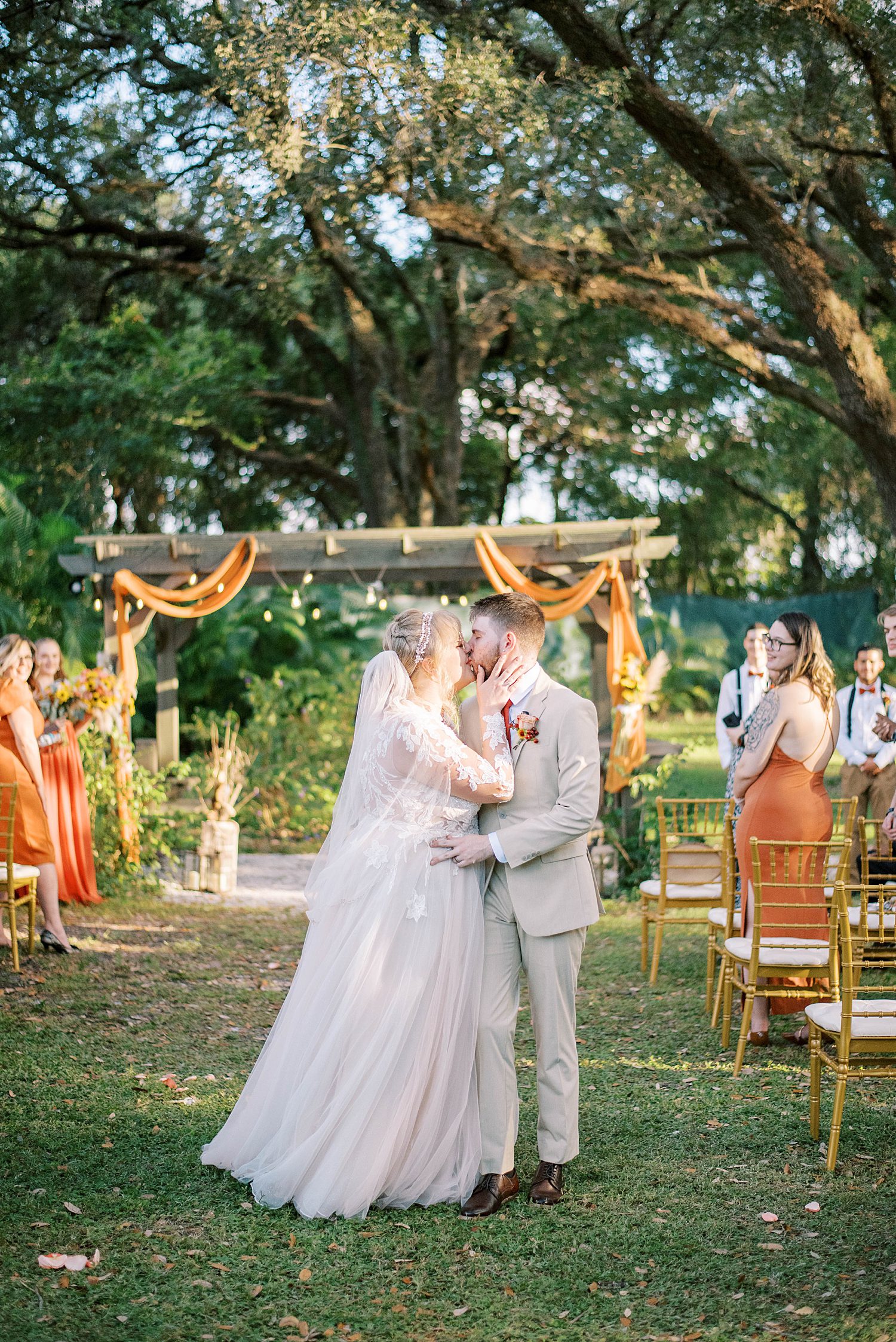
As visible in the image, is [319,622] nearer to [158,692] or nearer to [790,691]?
[158,692]

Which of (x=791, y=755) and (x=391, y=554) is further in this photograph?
(x=391, y=554)

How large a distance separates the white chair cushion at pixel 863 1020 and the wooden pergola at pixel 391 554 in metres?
6.48

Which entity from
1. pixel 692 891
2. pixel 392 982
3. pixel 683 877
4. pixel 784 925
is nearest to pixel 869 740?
pixel 683 877

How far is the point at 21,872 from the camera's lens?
732 cm

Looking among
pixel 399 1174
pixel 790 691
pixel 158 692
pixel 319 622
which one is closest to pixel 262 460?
pixel 319 622

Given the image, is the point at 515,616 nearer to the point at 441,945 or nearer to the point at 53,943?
the point at 441,945

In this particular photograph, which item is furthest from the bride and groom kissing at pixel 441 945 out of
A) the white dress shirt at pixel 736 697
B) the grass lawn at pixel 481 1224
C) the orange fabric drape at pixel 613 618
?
the orange fabric drape at pixel 613 618

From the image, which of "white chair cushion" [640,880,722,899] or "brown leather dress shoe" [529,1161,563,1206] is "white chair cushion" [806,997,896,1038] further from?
"white chair cushion" [640,880,722,899]

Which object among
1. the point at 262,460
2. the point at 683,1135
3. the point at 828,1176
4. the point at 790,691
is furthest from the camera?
the point at 262,460

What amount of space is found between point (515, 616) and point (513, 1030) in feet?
4.42

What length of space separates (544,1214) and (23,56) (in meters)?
10.7

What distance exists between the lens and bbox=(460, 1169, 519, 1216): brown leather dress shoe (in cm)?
399

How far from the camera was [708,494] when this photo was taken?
70.7ft

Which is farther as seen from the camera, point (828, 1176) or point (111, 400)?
point (111, 400)
